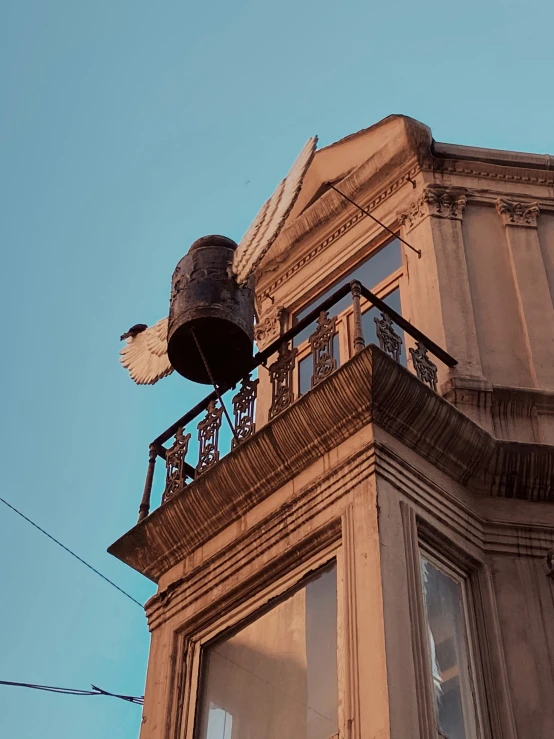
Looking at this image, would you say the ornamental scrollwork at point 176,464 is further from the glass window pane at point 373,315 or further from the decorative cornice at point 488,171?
the decorative cornice at point 488,171

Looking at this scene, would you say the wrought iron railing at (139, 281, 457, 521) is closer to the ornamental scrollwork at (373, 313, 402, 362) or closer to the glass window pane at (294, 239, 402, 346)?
the ornamental scrollwork at (373, 313, 402, 362)

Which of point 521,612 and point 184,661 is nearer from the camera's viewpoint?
point 521,612

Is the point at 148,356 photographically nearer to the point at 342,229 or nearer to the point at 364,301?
the point at 364,301

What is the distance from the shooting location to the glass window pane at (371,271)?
13.3 metres

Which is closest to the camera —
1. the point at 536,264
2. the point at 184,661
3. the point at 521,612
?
the point at 521,612

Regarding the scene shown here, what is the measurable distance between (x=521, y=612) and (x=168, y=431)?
394cm

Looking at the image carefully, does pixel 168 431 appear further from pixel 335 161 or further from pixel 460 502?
pixel 335 161

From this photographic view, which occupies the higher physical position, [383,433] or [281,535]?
[383,433]

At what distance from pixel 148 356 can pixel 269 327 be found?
7.00 ft

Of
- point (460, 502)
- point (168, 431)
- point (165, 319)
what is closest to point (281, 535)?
point (460, 502)

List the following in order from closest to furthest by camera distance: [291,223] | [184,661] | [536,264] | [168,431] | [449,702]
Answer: [449,702], [184,661], [168,431], [536,264], [291,223]

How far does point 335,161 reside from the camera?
1503 cm

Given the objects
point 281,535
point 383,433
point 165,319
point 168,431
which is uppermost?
point 165,319

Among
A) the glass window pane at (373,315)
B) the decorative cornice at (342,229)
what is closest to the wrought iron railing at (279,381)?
the glass window pane at (373,315)
